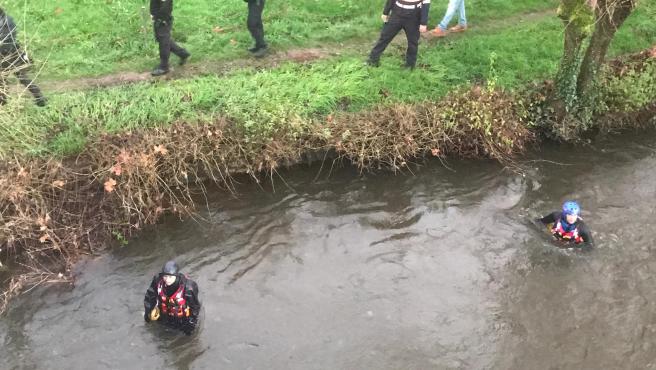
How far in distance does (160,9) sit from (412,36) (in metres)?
4.54

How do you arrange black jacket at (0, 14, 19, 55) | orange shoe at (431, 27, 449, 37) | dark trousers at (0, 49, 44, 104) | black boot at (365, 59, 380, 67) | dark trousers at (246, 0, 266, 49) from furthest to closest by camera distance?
orange shoe at (431, 27, 449, 37) → black boot at (365, 59, 380, 67) → dark trousers at (246, 0, 266, 49) → black jacket at (0, 14, 19, 55) → dark trousers at (0, 49, 44, 104)

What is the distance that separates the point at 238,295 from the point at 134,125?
137 inches

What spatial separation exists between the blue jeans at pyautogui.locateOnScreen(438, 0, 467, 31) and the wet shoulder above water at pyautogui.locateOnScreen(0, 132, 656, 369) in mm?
3468

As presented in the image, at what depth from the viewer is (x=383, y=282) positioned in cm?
804

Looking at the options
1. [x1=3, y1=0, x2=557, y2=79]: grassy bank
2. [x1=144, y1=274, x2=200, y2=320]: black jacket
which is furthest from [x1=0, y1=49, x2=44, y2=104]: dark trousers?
[x1=144, y1=274, x2=200, y2=320]: black jacket

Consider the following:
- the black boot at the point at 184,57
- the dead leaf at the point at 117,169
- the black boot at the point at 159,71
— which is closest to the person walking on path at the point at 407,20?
the black boot at the point at 184,57

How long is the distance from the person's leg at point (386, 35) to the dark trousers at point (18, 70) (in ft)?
19.6

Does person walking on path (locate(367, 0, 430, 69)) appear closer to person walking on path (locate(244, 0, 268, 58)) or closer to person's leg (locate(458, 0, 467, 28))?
person's leg (locate(458, 0, 467, 28))

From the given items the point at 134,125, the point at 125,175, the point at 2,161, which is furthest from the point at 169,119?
the point at 2,161

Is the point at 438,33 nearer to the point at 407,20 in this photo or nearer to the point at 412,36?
the point at 412,36

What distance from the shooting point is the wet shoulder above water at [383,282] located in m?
7.16

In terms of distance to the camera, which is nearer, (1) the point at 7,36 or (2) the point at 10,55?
(2) the point at 10,55

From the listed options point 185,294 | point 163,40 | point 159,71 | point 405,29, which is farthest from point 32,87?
point 405,29

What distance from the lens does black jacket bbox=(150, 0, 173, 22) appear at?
9.44 m
